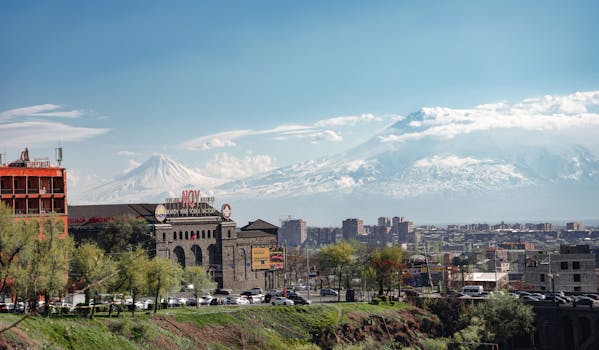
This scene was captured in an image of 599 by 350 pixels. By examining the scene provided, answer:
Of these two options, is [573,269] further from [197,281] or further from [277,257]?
[197,281]

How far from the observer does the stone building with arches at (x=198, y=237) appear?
4820 inches

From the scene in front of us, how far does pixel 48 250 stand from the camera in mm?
63156

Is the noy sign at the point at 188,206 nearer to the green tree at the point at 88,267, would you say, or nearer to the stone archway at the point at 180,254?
the stone archway at the point at 180,254

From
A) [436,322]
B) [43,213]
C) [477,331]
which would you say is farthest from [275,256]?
[43,213]

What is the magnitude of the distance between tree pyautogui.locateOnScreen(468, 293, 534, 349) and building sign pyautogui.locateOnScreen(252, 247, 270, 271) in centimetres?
4545

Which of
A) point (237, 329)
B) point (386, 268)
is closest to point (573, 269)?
point (386, 268)

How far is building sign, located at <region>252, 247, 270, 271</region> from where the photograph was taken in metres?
133

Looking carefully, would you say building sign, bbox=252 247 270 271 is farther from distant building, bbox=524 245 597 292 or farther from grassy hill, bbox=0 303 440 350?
distant building, bbox=524 245 597 292

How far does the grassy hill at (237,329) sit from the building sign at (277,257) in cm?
3356

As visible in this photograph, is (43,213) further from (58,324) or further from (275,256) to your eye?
(275,256)

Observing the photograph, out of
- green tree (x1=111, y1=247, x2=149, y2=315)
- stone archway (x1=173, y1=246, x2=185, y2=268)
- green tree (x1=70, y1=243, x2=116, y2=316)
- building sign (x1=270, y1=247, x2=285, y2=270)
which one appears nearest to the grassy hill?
green tree (x1=111, y1=247, x2=149, y2=315)

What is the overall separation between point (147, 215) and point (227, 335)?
4913cm

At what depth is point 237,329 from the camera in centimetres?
8444

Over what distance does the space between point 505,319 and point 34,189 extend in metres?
64.7
